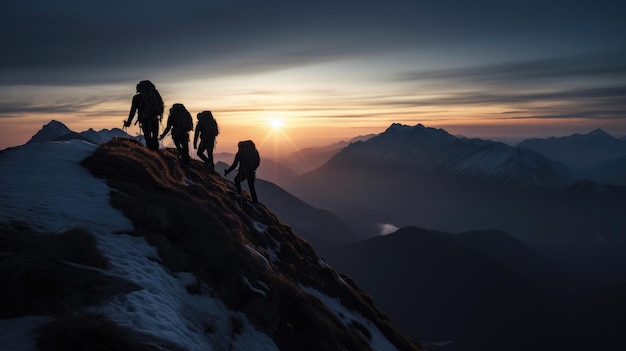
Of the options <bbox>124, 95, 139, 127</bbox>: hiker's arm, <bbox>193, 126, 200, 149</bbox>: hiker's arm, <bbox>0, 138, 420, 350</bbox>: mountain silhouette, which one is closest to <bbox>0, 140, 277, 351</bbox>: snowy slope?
<bbox>0, 138, 420, 350</bbox>: mountain silhouette

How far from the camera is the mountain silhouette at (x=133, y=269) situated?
8078 mm

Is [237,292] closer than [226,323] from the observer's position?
No

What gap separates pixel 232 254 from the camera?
56.9 feet

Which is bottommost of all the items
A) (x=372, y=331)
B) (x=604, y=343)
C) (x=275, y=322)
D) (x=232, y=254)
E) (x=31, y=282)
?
(x=604, y=343)

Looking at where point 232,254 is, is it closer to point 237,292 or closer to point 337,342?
point 237,292

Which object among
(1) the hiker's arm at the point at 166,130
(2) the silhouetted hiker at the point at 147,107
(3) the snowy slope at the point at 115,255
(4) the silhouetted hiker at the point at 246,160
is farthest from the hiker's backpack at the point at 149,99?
(3) the snowy slope at the point at 115,255

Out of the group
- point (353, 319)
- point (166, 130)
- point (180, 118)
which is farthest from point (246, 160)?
point (353, 319)

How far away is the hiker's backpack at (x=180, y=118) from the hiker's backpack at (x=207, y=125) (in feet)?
11.2

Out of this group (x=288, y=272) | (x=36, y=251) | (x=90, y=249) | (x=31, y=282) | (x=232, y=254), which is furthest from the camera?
(x=288, y=272)

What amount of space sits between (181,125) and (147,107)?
15.9 feet

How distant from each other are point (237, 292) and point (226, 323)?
2.11 metres

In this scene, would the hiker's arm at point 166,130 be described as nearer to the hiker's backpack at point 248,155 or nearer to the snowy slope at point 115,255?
the hiker's backpack at point 248,155

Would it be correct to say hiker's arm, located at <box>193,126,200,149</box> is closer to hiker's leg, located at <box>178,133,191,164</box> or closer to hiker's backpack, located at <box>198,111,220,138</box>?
hiker's backpack, located at <box>198,111,220,138</box>

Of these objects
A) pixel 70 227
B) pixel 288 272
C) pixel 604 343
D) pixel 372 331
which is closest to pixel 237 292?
pixel 70 227
